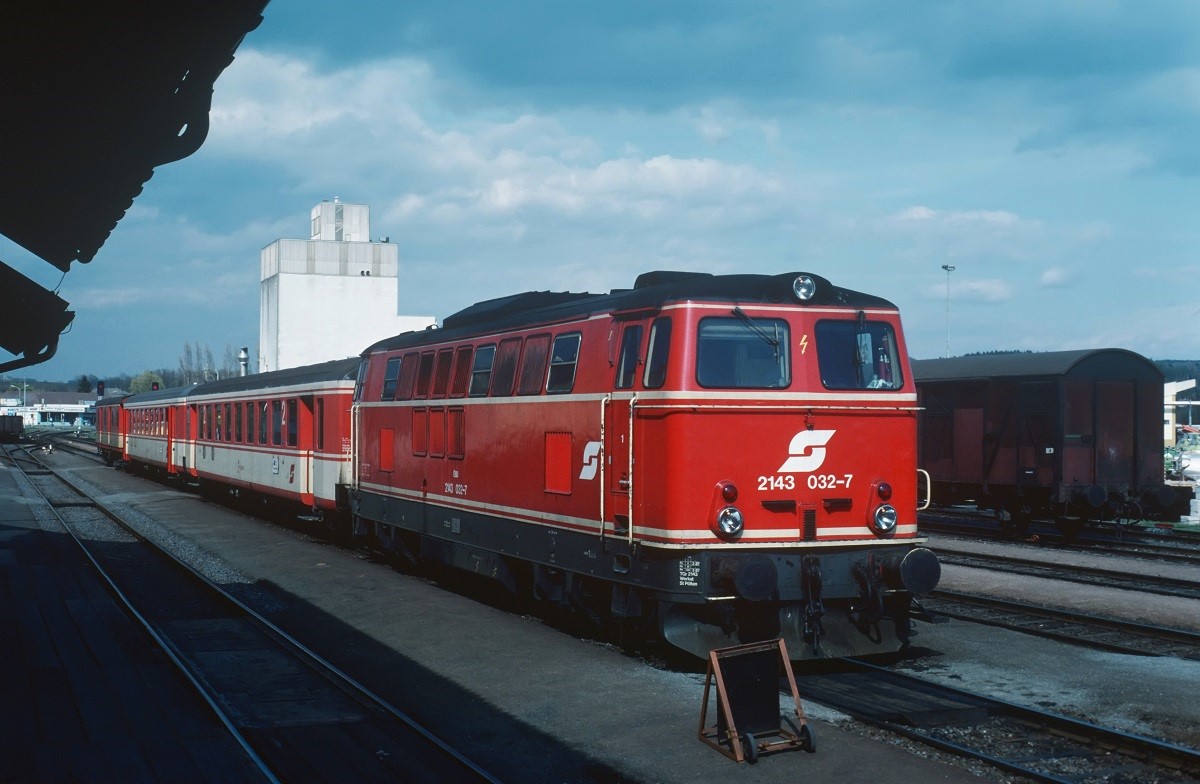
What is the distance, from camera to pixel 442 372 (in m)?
14.8

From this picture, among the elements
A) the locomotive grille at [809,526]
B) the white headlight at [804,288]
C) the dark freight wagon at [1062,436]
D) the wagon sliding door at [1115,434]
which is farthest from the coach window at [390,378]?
the wagon sliding door at [1115,434]

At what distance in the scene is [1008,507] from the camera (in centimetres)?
A: 2256

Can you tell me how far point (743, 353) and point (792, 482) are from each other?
1.22 metres

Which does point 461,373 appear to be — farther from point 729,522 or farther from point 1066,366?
point 1066,366

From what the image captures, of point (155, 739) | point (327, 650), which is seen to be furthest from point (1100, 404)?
point (155, 739)

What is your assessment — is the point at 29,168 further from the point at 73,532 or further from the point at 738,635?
the point at 73,532

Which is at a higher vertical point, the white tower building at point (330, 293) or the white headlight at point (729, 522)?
the white tower building at point (330, 293)

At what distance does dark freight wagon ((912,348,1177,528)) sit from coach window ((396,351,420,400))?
12069 mm

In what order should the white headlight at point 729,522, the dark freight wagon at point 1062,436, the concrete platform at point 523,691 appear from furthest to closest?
1. the dark freight wagon at point 1062,436
2. the white headlight at point 729,522
3. the concrete platform at point 523,691

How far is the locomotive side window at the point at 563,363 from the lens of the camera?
37.4 ft

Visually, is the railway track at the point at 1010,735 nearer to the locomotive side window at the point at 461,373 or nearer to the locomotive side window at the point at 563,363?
the locomotive side window at the point at 563,363

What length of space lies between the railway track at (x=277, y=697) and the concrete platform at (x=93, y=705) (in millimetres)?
186

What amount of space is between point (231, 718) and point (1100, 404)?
→ 1792cm

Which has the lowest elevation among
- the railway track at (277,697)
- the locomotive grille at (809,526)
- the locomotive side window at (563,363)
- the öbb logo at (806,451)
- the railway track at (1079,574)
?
the railway track at (277,697)
